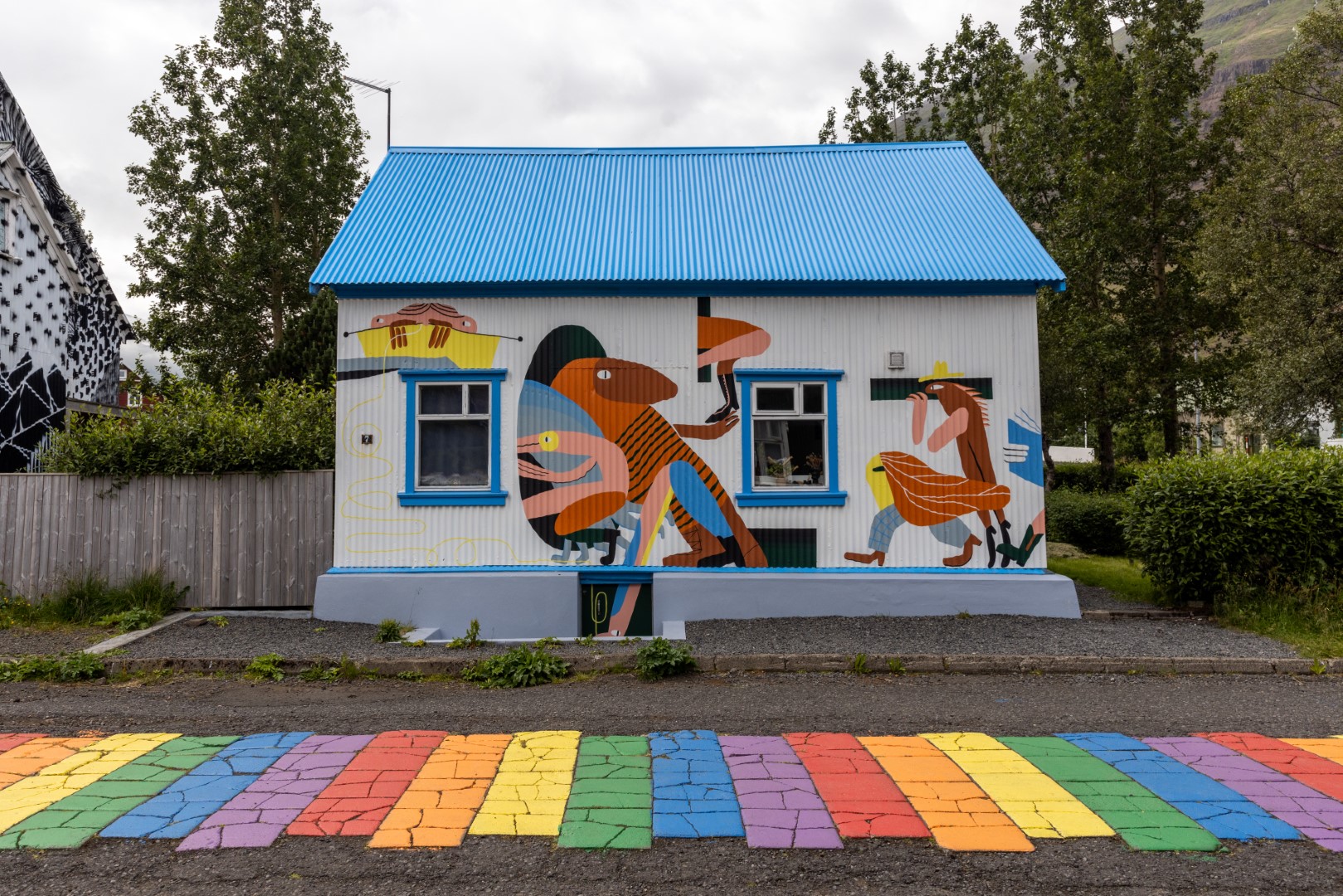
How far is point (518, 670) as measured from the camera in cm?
757

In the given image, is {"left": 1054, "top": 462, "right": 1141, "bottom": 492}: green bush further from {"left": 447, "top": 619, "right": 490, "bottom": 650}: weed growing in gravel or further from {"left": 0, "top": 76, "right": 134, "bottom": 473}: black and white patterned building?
{"left": 0, "top": 76, "right": 134, "bottom": 473}: black and white patterned building

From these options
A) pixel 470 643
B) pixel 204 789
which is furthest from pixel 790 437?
pixel 204 789

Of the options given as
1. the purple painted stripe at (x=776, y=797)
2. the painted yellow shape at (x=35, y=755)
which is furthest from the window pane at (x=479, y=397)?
the purple painted stripe at (x=776, y=797)

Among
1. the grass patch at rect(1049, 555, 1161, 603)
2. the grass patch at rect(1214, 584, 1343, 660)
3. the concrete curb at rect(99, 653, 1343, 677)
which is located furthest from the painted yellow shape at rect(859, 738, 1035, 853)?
the grass patch at rect(1049, 555, 1161, 603)

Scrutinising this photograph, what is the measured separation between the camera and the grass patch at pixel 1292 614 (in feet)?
28.0

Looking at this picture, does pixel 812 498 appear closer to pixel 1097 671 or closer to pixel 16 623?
pixel 1097 671

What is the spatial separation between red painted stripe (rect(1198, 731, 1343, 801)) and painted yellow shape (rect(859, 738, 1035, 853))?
193 cm

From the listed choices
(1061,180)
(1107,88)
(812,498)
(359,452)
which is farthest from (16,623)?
(1107,88)

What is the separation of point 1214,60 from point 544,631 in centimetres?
2779

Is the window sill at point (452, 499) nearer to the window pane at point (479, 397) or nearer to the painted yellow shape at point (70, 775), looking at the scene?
the window pane at point (479, 397)

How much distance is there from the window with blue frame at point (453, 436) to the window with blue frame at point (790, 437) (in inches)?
120

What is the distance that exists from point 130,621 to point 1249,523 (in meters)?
12.9

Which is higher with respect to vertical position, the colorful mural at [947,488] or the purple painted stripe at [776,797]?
the colorful mural at [947,488]

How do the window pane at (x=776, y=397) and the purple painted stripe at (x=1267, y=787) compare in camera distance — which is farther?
the window pane at (x=776, y=397)
